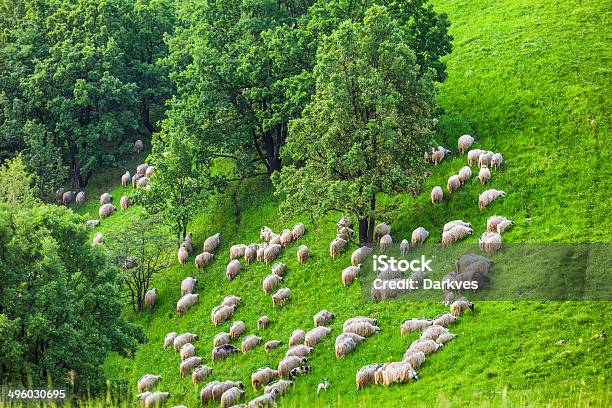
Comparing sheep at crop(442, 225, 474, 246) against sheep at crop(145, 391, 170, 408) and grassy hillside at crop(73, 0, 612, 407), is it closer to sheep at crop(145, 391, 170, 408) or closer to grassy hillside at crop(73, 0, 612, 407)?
grassy hillside at crop(73, 0, 612, 407)

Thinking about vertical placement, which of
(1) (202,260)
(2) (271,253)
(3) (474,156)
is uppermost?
(3) (474,156)

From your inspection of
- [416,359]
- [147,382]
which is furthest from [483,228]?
[147,382]

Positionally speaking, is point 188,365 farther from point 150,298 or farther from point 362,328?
point 362,328

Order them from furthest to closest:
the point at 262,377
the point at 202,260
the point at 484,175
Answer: the point at 202,260 → the point at 484,175 → the point at 262,377

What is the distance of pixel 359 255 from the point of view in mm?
56844

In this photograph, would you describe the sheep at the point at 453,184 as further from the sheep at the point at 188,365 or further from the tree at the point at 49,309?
the tree at the point at 49,309

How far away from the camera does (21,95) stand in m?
86.7

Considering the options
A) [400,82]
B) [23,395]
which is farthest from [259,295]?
[23,395]

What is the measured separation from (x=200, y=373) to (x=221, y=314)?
5925 mm


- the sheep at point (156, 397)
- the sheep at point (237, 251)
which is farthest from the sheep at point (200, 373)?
the sheep at point (237, 251)

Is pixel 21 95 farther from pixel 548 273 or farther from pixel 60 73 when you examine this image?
pixel 548 273

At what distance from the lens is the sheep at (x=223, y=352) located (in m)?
54.3

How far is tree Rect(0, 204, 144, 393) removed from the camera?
46562 millimetres

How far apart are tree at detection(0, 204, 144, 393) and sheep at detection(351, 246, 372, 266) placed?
14.4m
